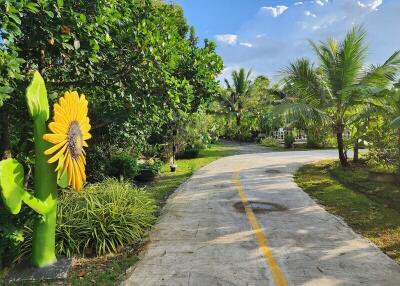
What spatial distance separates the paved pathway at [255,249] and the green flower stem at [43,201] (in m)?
1.39

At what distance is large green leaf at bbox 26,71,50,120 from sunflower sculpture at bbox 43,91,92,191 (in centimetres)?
26

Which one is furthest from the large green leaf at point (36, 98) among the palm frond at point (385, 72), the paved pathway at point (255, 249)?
the palm frond at point (385, 72)

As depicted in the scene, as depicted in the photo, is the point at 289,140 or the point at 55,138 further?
the point at 289,140

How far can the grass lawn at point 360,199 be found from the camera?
7.93 meters

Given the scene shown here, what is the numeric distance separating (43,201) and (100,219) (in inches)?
59.8

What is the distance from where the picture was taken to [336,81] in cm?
1616

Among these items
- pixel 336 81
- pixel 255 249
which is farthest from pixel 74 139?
pixel 336 81

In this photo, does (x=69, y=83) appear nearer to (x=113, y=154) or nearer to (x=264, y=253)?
(x=264, y=253)

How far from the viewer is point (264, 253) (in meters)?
6.76

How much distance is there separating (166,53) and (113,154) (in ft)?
23.8

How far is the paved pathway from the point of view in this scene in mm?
5785

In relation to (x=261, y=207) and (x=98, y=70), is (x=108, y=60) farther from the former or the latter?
(x=261, y=207)

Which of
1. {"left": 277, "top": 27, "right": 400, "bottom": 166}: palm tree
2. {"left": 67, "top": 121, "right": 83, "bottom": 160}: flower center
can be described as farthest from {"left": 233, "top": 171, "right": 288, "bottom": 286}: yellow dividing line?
{"left": 277, "top": 27, "right": 400, "bottom": 166}: palm tree

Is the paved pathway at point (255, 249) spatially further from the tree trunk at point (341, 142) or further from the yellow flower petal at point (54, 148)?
the tree trunk at point (341, 142)
